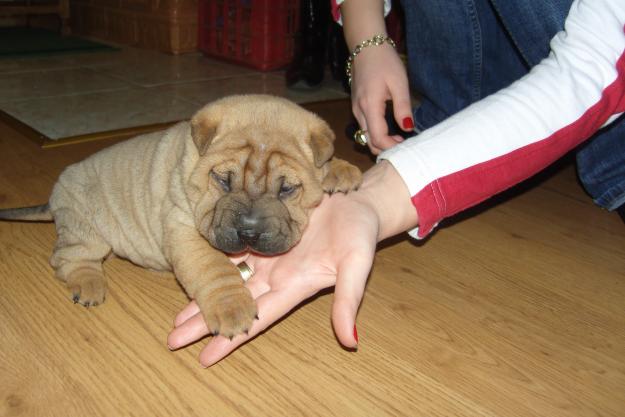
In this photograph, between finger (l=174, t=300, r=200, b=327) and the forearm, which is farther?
the forearm

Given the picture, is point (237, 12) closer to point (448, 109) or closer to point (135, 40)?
point (135, 40)


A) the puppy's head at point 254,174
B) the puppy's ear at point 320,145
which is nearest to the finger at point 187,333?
the puppy's head at point 254,174

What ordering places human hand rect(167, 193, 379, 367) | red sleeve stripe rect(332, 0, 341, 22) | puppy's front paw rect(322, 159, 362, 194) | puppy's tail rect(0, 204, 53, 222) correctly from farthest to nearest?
1. red sleeve stripe rect(332, 0, 341, 22)
2. puppy's tail rect(0, 204, 53, 222)
3. puppy's front paw rect(322, 159, 362, 194)
4. human hand rect(167, 193, 379, 367)

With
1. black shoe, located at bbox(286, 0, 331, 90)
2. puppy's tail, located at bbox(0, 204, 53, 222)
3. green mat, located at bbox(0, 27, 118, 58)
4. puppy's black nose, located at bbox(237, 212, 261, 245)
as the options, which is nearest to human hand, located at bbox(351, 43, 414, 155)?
puppy's black nose, located at bbox(237, 212, 261, 245)

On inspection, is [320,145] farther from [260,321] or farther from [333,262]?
[260,321]

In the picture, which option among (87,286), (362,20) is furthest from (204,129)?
(362,20)

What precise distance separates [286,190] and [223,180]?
0.23 metres

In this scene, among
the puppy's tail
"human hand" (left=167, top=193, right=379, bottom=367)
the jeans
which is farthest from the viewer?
the jeans

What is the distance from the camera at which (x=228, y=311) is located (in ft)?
6.49

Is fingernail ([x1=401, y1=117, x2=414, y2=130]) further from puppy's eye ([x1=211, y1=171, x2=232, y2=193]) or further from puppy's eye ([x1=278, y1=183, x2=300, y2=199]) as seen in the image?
puppy's eye ([x1=211, y1=171, x2=232, y2=193])

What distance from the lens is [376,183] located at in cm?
226

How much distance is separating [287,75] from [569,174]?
9.23 feet

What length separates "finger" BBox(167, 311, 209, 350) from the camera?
6.62 feet

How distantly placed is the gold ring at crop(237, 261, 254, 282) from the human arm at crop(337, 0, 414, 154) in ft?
2.89
